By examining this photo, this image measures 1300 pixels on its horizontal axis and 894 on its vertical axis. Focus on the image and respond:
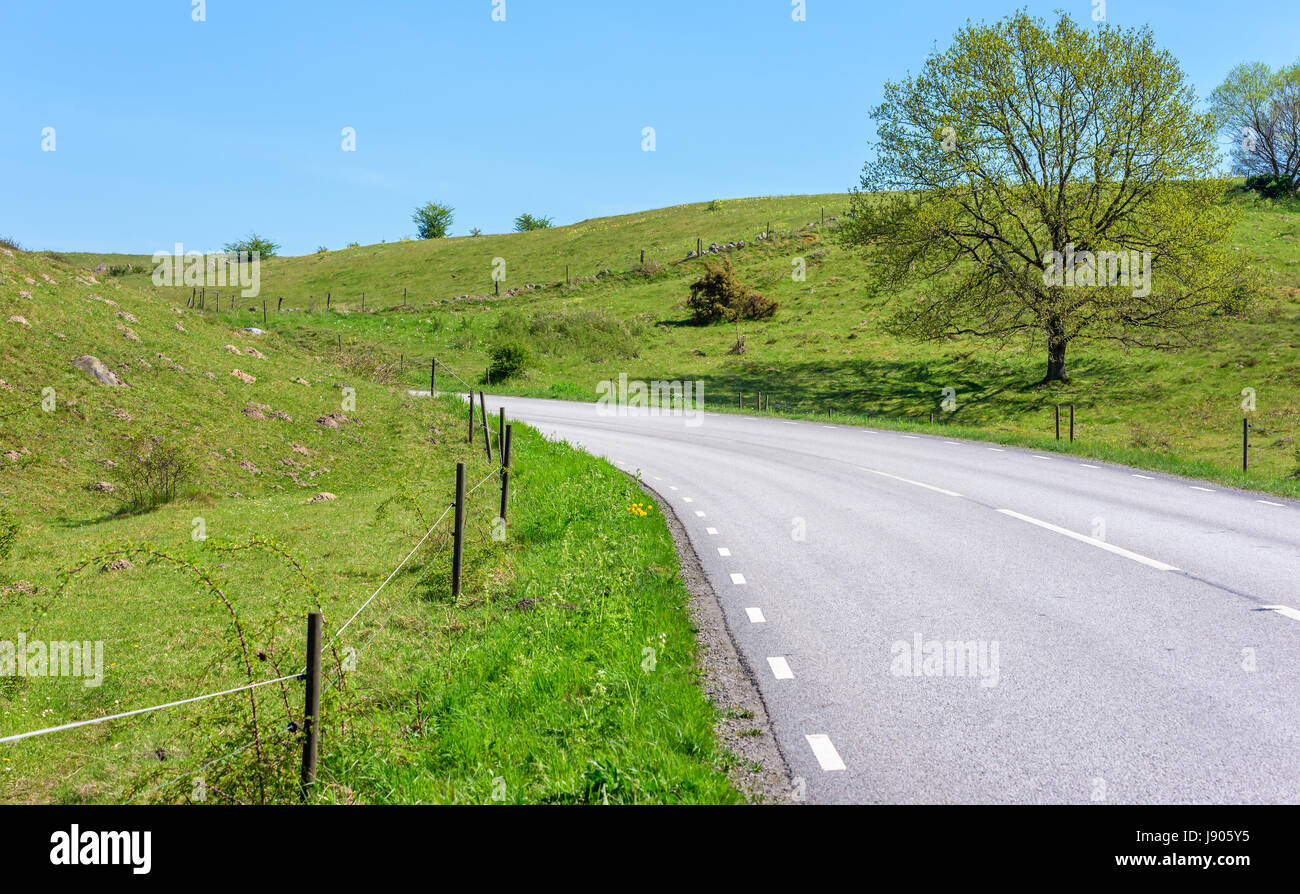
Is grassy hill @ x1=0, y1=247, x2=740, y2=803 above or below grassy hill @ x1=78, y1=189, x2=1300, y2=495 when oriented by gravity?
below

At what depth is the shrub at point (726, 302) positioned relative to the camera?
55000 millimetres

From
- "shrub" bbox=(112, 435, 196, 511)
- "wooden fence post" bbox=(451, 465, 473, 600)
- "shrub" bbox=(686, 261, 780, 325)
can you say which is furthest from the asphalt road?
"shrub" bbox=(686, 261, 780, 325)

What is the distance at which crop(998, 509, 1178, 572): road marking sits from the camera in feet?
31.5

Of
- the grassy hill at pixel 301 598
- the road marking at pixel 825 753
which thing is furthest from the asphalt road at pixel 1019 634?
the grassy hill at pixel 301 598

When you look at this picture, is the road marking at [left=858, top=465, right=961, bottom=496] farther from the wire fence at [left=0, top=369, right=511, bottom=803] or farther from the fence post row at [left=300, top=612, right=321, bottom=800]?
the fence post row at [left=300, top=612, right=321, bottom=800]

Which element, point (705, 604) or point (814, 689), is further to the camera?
point (705, 604)

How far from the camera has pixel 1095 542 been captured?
35.6ft

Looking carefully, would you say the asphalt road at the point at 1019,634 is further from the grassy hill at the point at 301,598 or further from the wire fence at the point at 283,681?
the wire fence at the point at 283,681

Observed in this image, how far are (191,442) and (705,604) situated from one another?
579 inches

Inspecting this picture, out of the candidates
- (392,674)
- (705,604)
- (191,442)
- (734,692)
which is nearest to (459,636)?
(392,674)

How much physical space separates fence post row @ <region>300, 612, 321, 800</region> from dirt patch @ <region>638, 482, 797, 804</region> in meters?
2.35
